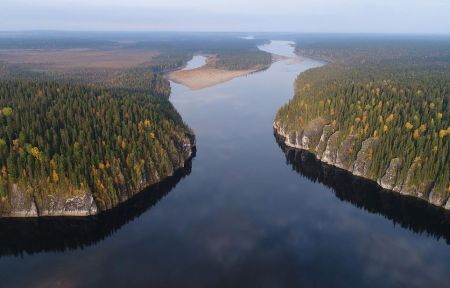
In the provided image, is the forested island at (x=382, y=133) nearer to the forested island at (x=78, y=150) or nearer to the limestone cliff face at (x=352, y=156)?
the limestone cliff face at (x=352, y=156)

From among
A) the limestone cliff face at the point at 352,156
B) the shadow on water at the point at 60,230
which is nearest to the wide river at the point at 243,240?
the shadow on water at the point at 60,230

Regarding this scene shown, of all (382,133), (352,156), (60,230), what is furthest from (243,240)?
(382,133)

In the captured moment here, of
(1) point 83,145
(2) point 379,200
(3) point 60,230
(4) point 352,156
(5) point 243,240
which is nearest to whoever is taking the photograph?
(5) point 243,240

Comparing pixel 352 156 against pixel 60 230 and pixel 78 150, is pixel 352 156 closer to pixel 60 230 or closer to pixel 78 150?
pixel 78 150

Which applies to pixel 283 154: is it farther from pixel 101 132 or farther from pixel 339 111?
pixel 101 132

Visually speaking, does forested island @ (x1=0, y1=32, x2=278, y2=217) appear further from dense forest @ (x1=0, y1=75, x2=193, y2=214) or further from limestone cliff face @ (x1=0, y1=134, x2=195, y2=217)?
dense forest @ (x1=0, y1=75, x2=193, y2=214)

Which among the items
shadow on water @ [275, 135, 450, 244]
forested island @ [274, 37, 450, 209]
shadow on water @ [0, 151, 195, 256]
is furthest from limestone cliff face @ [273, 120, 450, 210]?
shadow on water @ [0, 151, 195, 256]
